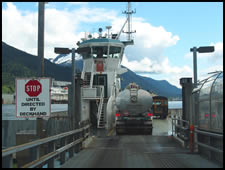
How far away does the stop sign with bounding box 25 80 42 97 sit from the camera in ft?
22.7

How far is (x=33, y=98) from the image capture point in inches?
273

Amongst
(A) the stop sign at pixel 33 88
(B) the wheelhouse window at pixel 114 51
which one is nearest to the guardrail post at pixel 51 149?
(A) the stop sign at pixel 33 88

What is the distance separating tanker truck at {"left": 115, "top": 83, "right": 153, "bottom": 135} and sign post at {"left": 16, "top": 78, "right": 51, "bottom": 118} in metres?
12.5

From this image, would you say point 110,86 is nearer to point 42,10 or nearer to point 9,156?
point 42,10

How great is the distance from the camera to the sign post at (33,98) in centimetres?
687

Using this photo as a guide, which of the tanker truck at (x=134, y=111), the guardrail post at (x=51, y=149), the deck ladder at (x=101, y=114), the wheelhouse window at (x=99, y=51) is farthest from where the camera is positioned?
the wheelhouse window at (x=99, y=51)

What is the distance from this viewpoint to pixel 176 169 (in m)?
7.29

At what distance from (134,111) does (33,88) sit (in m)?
12.8

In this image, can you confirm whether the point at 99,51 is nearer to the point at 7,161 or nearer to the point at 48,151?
the point at 48,151

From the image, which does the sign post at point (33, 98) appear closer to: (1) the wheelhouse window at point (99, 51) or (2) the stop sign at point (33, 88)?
(2) the stop sign at point (33, 88)

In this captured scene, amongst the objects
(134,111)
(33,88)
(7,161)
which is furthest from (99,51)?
(7,161)

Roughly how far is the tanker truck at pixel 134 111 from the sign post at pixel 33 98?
12.5m

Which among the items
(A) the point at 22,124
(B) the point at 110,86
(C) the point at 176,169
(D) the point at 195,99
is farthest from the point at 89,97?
(C) the point at 176,169

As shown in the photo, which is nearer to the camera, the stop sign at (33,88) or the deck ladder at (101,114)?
the stop sign at (33,88)
